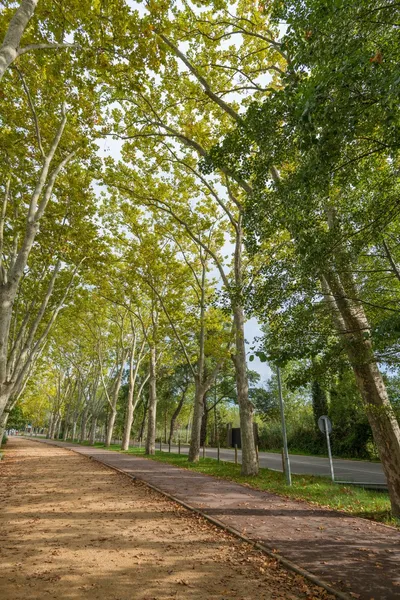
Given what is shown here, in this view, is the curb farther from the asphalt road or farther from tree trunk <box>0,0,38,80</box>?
the asphalt road

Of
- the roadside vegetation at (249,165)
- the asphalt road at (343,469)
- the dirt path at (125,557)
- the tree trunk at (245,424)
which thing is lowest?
the dirt path at (125,557)

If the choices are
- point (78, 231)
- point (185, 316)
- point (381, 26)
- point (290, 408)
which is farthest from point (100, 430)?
point (381, 26)

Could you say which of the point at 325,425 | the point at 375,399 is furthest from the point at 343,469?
the point at 375,399

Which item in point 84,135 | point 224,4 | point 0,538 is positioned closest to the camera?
point 0,538

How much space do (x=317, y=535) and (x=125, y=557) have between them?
10.6ft

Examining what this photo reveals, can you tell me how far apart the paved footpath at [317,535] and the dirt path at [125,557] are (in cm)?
47

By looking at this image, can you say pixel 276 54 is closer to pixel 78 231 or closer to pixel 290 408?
pixel 78 231

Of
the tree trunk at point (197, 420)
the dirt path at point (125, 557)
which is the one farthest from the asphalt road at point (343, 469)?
the dirt path at point (125, 557)

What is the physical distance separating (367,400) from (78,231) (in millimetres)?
11754

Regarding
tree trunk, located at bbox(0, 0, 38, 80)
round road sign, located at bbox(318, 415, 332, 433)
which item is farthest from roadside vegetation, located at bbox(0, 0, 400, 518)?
round road sign, located at bbox(318, 415, 332, 433)

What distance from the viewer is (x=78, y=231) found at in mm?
14250

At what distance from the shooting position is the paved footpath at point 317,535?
4.40 metres

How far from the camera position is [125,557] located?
5000 mm

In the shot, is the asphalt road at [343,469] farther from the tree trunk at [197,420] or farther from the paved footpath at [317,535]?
the paved footpath at [317,535]
